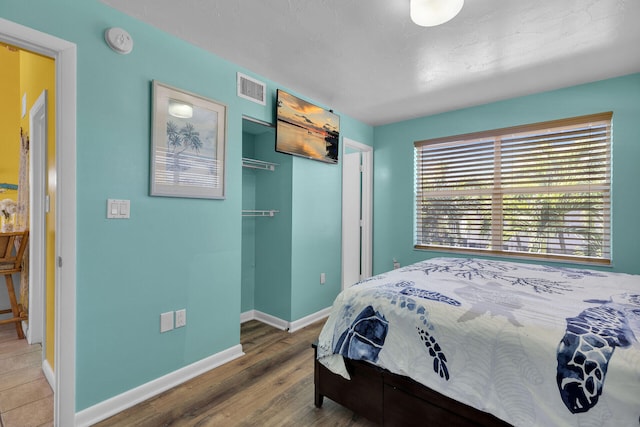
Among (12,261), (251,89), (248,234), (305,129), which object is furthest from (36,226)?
(305,129)

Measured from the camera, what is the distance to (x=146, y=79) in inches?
77.2

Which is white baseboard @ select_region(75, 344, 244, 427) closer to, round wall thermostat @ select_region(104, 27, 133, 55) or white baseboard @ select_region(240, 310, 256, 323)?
white baseboard @ select_region(240, 310, 256, 323)

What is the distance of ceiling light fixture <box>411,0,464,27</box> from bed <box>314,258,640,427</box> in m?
1.46

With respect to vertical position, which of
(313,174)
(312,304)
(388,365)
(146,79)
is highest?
(146,79)

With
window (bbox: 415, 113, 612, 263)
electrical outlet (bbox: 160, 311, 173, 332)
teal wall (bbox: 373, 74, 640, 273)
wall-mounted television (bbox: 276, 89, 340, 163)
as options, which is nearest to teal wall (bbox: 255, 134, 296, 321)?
wall-mounted television (bbox: 276, 89, 340, 163)

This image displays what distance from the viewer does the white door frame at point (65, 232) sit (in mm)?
1629

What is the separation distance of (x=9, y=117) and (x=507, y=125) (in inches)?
212

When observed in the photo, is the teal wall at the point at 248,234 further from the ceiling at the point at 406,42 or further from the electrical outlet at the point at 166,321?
the electrical outlet at the point at 166,321

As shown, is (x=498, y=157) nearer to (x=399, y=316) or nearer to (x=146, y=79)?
(x=399, y=316)

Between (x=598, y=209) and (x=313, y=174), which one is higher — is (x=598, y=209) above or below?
below

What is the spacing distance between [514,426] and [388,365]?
1.79 ft

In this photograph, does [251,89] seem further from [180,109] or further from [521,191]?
[521,191]

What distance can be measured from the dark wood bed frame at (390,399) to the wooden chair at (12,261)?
9.68 ft

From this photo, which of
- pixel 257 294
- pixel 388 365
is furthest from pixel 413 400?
pixel 257 294
